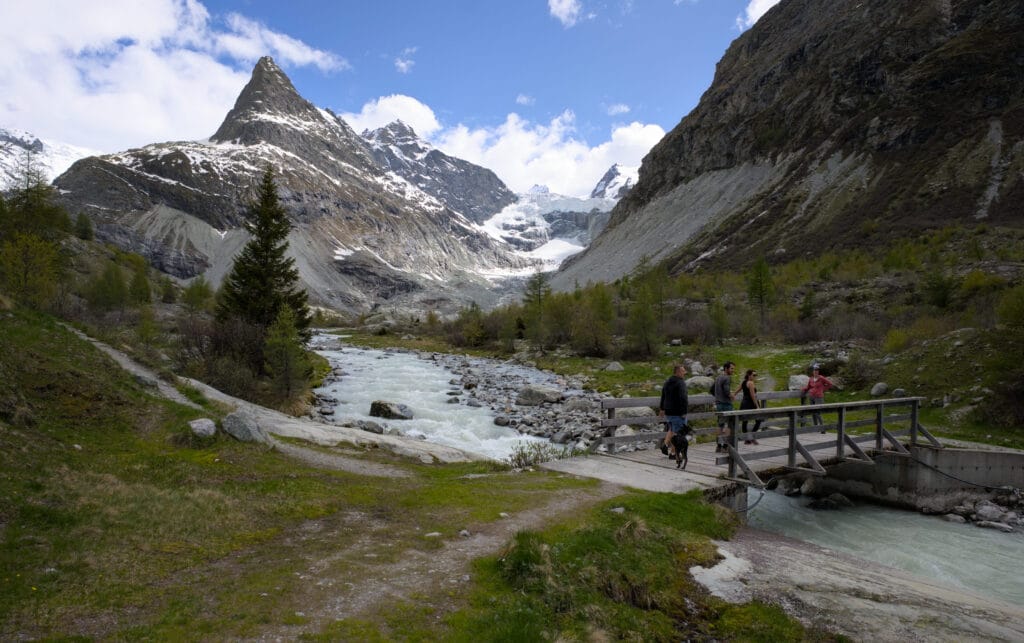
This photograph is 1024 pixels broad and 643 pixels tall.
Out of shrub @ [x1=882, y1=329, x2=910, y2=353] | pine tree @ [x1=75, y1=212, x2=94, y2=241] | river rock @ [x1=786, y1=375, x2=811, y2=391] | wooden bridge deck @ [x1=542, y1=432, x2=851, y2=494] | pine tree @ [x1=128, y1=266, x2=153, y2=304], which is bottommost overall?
wooden bridge deck @ [x1=542, y1=432, x2=851, y2=494]

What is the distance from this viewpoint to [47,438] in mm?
10367

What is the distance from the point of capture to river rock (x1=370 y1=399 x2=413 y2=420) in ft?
89.0

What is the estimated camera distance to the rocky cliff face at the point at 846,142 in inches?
2923

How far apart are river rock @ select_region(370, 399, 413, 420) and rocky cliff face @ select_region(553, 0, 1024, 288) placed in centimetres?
7102

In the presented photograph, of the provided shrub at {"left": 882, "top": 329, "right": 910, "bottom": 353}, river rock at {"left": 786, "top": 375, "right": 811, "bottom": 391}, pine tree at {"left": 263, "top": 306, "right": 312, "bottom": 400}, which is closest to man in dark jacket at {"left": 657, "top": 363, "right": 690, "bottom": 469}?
river rock at {"left": 786, "top": 375, "right": 811, "bottom": 391}

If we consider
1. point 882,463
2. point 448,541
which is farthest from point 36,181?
point 882,463

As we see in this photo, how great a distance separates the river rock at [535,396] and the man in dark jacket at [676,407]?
17569 millimetres

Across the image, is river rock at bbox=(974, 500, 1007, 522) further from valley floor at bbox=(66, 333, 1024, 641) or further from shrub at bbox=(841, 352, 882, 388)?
shrub at bbox=(841, 352, 882, 388)

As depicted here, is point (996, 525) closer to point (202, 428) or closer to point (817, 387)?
point (817, 387)

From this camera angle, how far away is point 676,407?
1354cm

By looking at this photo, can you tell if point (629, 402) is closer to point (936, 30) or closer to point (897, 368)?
point (897, 368)

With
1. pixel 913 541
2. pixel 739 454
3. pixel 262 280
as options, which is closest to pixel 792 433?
pixel 739 454

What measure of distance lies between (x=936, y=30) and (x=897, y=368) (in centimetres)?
10982

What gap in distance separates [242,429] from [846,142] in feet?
381
